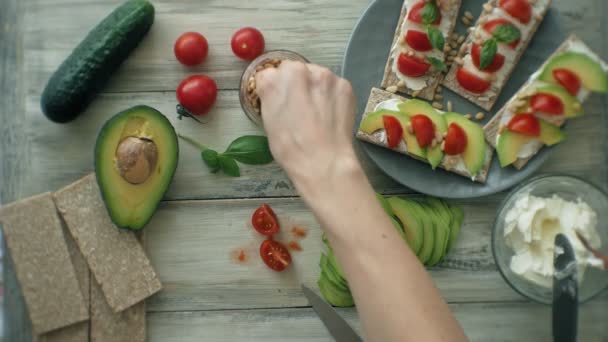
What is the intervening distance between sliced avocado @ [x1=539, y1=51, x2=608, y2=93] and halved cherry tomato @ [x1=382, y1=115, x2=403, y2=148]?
407 mm

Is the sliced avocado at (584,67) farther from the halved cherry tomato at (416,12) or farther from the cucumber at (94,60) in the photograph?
the cucumber at (94,60)

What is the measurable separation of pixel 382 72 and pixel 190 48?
0.51 meters

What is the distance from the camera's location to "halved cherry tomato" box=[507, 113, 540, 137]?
1435 millimetres

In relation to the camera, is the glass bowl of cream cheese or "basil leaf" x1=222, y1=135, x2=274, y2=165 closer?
the glass bowl of cream cheese

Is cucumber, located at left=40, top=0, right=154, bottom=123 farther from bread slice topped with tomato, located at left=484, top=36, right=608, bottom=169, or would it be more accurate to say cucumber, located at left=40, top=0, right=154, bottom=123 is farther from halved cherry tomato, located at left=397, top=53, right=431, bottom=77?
bread slice topped with tomato, located at left=484, top=36, right=608, bottom=169

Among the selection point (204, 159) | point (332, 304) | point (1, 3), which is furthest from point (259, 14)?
point (332, 304)

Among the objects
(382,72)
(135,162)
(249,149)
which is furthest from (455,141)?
(135,162)

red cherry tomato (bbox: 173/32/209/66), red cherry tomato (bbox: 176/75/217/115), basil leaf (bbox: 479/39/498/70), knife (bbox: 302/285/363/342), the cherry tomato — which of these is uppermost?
basil leaf (bbox: 479/39/498/70)

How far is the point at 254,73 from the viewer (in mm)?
1455

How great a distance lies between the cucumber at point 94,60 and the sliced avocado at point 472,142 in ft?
2.75

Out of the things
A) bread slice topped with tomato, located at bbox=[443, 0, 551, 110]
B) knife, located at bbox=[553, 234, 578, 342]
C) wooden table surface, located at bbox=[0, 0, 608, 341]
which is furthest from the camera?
wooden table surface, located at bbox=[0, 0, 608, 341]

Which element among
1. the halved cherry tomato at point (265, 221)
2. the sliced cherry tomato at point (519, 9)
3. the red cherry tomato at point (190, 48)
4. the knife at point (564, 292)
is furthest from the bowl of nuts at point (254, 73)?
the knife at point (564, 292)

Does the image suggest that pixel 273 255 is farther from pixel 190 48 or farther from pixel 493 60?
pixel 493 60

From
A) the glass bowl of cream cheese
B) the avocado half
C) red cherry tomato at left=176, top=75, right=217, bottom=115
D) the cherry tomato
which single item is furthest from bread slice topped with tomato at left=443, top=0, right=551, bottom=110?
the avocado half
